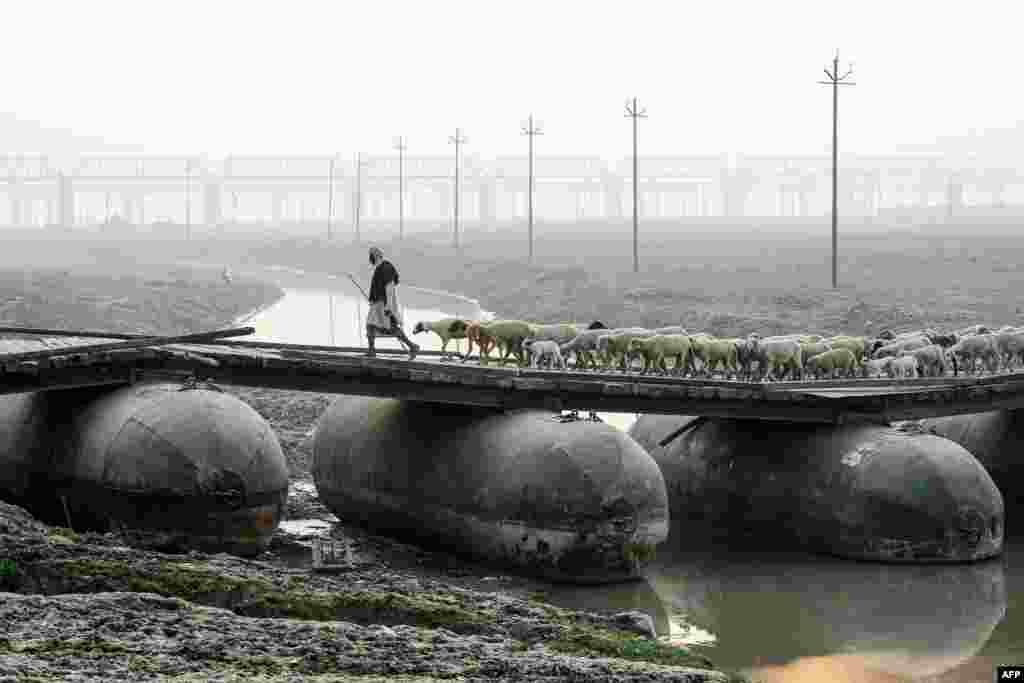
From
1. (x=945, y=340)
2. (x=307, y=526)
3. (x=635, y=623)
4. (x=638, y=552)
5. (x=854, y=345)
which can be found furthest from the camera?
(x=945, y=340)

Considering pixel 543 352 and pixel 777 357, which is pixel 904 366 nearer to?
pixel 777 357

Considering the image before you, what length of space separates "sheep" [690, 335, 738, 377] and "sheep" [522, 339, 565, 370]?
2.60 meters

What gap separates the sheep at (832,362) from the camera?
3350 centimetres

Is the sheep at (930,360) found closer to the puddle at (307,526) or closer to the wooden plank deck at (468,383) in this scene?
the wooden plank deck at (468,383)

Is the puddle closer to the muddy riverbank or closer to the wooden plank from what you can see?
the wooden plank

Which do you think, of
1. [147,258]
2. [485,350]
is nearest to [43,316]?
[485,350]

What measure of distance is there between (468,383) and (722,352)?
599 centimetres

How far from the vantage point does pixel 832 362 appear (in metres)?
33.6

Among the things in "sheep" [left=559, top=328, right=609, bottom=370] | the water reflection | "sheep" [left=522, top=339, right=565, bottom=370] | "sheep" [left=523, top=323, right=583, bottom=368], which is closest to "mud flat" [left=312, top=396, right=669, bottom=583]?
the water reflection

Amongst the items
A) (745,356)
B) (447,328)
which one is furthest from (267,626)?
(745,356)

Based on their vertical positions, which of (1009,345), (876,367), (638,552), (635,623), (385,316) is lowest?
(638,552)

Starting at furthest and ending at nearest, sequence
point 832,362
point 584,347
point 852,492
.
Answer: point 832,362 < point 584,347 < point 852,492

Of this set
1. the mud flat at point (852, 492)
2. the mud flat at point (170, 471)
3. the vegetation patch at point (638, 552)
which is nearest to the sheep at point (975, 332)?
the mud flat at point (852, 492)

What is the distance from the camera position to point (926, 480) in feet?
93.7
